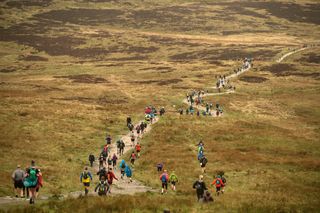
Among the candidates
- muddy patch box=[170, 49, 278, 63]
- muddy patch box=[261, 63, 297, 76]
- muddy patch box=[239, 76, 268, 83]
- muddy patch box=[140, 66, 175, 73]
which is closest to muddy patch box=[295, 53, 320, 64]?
muddy patch box=[170, 49, 278, 63]

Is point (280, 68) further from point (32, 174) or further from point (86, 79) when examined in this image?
point (32, 174)

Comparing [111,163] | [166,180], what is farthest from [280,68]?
[166,180]

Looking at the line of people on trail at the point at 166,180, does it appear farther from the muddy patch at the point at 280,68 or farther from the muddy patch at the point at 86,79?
the muddy patch at the point at 280,68

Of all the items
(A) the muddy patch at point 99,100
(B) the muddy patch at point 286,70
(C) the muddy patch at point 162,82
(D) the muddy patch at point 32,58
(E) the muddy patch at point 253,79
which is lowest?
(D) the muddy patch at point 32,58

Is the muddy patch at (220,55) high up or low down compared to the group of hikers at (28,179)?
down

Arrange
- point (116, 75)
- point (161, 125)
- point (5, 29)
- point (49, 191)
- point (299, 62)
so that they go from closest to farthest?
point (49, 191), point (161, 125), point (116, 75), point (299, 62), point (5, 29)

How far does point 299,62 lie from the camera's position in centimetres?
12619

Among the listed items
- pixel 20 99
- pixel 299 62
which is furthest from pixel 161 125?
pixel 299 62

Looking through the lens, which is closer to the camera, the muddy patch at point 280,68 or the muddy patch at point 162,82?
the muddy patch at point 162,82

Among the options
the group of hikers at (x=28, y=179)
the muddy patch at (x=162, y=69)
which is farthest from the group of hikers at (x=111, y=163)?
the muddy patch at (x=162, y=69)

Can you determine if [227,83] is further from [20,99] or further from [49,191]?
[49,191]

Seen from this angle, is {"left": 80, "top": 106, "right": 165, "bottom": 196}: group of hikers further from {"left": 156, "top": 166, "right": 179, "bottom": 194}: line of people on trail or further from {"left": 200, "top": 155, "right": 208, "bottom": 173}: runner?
{"left": 200, "top": 155, "right": 208, "bottom": 173}: runner

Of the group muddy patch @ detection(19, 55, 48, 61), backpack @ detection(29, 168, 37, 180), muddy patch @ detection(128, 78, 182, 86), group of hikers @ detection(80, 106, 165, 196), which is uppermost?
backpack @ detection(29, 168, 37, 180)

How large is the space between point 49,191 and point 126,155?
14.6 m
